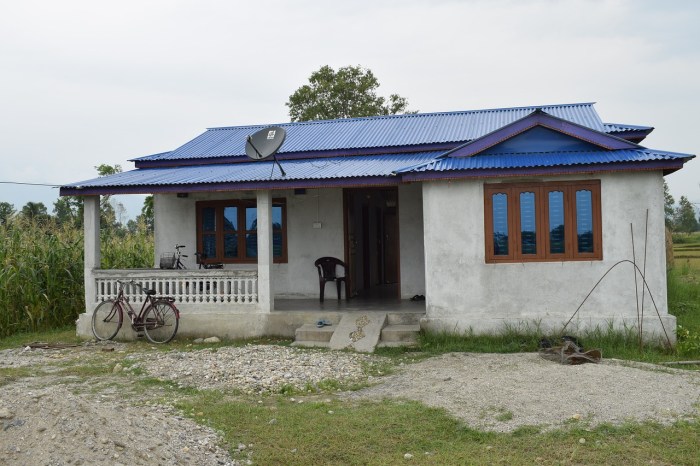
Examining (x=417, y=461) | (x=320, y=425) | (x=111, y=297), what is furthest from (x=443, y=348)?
(x=111, y=297)

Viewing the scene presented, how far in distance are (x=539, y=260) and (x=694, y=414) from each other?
4.38 m

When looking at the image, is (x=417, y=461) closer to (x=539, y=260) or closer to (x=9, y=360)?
(x=539, y=260)

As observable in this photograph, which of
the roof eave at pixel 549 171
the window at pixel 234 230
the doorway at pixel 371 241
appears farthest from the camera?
the doorway at pixel 371 241

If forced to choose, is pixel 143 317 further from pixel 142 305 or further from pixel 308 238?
pixel 308 238

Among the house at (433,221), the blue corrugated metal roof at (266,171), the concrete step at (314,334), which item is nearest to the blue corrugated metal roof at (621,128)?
the house at (433,221)

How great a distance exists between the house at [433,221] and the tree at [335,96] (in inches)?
716

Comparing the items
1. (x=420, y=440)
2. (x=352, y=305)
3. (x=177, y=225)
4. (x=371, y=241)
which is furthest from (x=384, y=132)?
(x=420, y=440)

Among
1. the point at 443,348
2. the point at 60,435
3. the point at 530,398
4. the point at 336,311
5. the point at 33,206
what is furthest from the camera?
the point at 33,206

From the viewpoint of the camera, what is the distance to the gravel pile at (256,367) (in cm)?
842

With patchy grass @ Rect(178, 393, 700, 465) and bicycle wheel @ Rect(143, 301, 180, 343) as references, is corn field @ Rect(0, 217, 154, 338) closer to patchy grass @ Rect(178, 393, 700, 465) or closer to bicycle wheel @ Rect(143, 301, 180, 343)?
bicycle wheel @ Rect(143, 301, 180, 343)

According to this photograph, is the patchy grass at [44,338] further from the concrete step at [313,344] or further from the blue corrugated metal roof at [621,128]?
the blue corrugated metal roof at [621,128]

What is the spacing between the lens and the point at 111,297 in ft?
40.8

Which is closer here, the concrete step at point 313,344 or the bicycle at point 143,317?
the concrete step at point 313,344

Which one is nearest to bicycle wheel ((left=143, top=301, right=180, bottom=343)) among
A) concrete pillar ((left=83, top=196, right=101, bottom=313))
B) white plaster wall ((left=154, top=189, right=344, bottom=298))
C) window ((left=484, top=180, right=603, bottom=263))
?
concrete pillar ((left=83, top=196, right=101, bottom=313))
